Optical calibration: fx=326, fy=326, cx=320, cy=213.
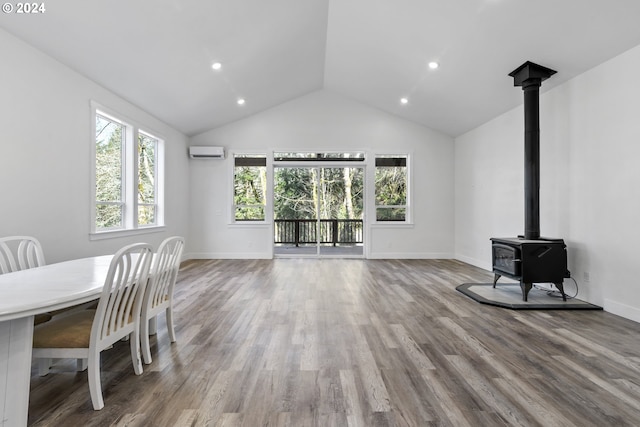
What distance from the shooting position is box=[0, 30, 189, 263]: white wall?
2.97 metres

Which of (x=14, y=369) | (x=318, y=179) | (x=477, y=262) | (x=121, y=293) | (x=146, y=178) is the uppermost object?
(x=318, y=179)

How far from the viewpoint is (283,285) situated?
476cm

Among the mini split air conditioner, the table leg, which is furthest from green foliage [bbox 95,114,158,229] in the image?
the table leg

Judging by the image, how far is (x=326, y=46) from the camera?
17.9 ft

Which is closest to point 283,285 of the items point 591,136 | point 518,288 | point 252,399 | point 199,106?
point 252,399

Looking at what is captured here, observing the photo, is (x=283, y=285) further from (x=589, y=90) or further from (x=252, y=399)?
(x=589, y=90)

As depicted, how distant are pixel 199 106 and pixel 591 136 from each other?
5.87m

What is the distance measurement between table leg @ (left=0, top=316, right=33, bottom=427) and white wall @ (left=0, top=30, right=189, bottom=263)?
206cm

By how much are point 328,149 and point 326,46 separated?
231 centimetres

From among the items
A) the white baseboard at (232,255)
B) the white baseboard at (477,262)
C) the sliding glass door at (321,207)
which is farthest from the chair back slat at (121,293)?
the white baseboard at (477,262)

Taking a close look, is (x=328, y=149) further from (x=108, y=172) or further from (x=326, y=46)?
(x=108, y=172)

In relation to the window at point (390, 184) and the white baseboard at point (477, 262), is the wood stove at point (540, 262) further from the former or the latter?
the window at point (390, 184)

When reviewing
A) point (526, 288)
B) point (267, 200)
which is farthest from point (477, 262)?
point (267, 200)

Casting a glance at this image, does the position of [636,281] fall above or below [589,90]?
below
